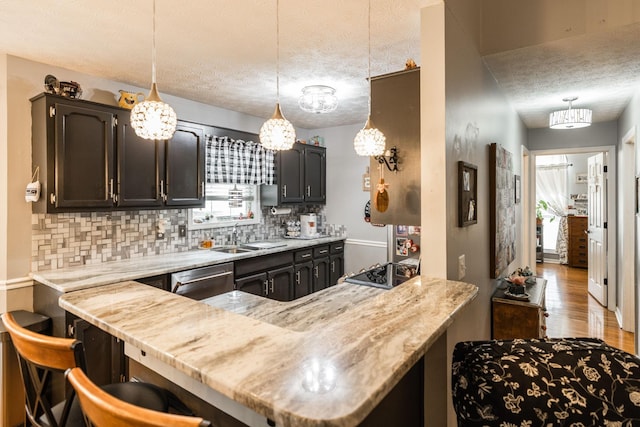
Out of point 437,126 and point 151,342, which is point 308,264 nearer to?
point 437,126

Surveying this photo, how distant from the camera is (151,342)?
103 cm

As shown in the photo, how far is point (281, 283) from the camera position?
3.99 metres

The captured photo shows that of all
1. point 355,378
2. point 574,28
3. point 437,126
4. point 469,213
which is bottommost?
point 355,378

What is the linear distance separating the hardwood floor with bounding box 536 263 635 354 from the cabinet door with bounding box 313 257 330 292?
2.61 metres

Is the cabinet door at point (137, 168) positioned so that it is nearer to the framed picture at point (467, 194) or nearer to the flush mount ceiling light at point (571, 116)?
the framed picture at point (467, 194)

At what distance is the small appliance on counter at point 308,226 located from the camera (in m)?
4.98

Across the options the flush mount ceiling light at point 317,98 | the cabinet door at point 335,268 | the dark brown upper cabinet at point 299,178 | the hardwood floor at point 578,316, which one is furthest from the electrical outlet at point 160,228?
the hardwood floor at point 578,316

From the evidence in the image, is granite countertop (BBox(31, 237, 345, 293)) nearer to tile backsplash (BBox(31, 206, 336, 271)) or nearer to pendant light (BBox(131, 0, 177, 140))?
tile backsplash (BBox(31, 206, 336, 271))

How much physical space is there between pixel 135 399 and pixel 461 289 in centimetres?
141

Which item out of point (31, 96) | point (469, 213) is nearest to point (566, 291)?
point (469, 213)

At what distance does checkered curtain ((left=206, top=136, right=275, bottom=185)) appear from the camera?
12.3ft

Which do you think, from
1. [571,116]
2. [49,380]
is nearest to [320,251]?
[571,116]

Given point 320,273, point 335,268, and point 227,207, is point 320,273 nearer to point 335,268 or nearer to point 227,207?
point 335,268

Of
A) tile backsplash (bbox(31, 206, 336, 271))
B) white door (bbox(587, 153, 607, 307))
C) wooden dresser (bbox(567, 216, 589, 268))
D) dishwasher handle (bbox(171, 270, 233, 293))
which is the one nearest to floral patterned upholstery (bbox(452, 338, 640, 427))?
dishwasher handle (bbox(171, 270, 233, 293))
